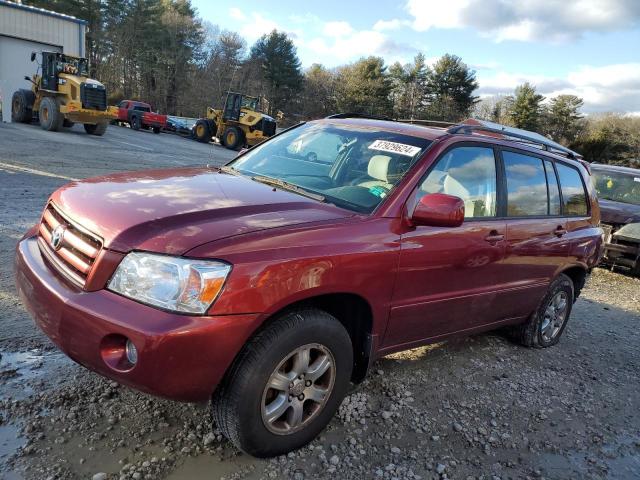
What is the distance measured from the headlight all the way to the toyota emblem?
1.98 ft

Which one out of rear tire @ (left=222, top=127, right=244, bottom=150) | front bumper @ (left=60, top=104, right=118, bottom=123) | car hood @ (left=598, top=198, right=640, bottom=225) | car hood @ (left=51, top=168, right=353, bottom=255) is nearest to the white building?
front bumper @ (left=60, top=104, right=118, bottom=123)

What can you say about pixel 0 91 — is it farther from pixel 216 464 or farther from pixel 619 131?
pixel 619 131

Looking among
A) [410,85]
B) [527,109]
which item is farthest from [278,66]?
[527,109]

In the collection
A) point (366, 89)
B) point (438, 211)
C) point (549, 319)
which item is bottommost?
point (549, 319)

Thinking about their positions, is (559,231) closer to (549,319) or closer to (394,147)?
(549,319)

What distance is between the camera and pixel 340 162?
3529 mm

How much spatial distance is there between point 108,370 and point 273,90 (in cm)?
5713

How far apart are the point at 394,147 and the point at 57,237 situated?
2134 mm

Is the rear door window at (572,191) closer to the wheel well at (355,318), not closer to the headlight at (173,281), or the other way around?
the wheel well at (355,318)

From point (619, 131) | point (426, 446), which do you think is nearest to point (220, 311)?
point (426, 446)

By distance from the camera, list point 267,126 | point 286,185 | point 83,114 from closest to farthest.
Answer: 1. point 286,185
2. point 83,114
3. point 267,126

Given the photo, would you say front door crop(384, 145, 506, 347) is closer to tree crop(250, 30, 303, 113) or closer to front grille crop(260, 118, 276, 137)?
front grille crop(260, 118, 276, 137)

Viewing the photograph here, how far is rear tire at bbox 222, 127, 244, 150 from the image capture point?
87.7 ft

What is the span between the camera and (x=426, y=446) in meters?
3.04
